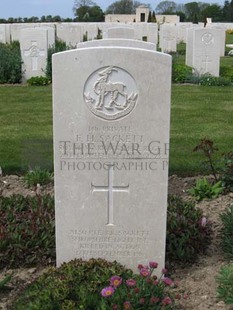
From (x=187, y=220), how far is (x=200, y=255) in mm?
282

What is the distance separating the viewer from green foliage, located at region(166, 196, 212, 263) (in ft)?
13.8

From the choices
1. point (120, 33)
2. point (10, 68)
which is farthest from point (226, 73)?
point (120, 33)

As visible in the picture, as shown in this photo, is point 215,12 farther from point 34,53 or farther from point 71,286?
point 71,286

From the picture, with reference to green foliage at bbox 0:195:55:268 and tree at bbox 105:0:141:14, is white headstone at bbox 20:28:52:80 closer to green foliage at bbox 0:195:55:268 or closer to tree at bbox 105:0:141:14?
green foliage at bbox 0:195:55:268

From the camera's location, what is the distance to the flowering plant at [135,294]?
10.8 feet

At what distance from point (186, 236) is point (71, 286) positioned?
1064 mm

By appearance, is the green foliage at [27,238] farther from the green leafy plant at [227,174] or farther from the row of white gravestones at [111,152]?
the green leafy plant at [227,174]

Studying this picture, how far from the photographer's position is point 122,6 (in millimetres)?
86375

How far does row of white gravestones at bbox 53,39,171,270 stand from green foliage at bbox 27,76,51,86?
1087cm

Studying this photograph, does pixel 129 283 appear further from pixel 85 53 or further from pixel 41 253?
pixel 85 53

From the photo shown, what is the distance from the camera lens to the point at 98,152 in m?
3.78

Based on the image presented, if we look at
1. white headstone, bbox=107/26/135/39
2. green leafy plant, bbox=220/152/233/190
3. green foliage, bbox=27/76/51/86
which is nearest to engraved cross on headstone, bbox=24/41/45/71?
green foliage, bbox=27/76/51/86

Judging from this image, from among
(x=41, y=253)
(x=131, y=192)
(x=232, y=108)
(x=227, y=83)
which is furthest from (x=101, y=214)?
(x=227, y=83)

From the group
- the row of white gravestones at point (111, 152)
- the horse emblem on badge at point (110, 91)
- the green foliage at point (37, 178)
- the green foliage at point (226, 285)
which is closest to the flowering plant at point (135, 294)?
the green foliage at point (226, 285)
